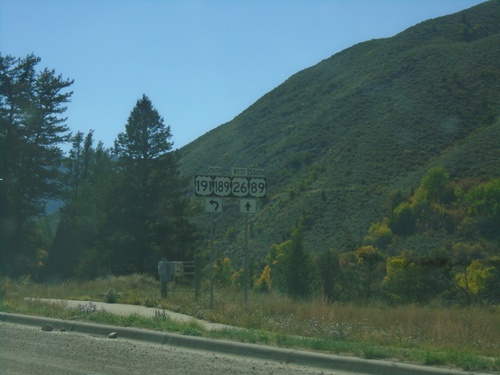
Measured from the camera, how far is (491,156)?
50938 mm

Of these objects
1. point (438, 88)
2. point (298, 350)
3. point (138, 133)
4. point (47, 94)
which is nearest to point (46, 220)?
point (47, 94)

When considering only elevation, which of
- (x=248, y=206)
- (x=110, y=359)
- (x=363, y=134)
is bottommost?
(x=110, y=359)

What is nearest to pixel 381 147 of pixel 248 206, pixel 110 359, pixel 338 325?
pixel 248 206

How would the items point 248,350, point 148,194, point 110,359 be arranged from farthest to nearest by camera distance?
point 148,194 < point 248,350 < point 110,359

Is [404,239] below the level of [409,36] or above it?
below

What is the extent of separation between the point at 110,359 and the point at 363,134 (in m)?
57.0

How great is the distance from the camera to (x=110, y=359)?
10125 mm

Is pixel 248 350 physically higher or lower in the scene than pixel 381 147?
lower

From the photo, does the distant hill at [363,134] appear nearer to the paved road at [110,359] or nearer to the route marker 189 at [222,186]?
the route marker 189 at [222,186]

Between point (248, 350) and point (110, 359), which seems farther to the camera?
point (248, 350)

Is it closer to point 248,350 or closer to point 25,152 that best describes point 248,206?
point 248,350

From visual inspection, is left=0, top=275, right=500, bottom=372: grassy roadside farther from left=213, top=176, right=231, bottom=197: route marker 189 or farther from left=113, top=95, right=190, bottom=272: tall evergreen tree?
left=113, top=95, right=190, bottom=272: tall evergreen tree

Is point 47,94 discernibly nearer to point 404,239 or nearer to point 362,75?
point 404,239

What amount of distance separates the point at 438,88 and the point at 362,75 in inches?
627
